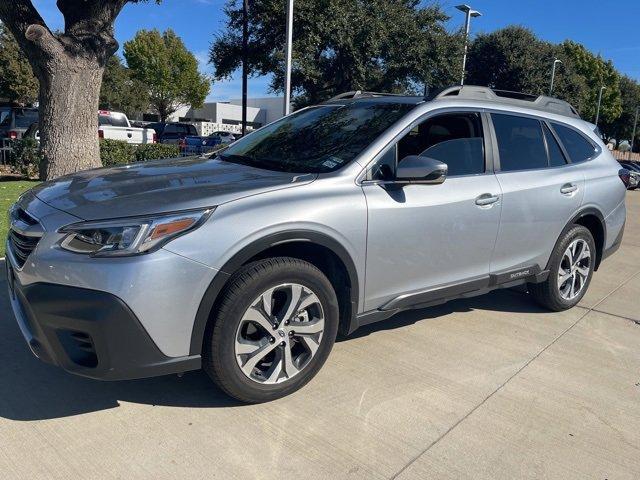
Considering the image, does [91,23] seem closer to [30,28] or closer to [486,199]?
[30,28]

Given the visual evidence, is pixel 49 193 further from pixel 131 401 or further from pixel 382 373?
pixel 382 373

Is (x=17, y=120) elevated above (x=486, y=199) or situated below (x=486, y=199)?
above

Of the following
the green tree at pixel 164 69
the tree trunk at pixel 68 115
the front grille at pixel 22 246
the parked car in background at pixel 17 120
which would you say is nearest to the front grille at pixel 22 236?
the front grille at pixel 22 246

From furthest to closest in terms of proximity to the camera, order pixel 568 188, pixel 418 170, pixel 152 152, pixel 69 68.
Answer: pixel 152 152, pixel 69 68, pixel 568 188, pixel 418 170

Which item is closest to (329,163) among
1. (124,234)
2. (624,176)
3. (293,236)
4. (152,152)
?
(293,236)

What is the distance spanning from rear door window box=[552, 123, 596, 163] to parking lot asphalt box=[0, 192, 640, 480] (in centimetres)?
165

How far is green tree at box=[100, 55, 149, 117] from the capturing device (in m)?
43.3

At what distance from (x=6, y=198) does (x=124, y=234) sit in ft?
24.1

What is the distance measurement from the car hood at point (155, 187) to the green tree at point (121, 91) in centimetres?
4254

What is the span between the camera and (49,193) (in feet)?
10.2

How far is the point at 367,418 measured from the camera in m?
2.93

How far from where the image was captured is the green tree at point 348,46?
17422 mm

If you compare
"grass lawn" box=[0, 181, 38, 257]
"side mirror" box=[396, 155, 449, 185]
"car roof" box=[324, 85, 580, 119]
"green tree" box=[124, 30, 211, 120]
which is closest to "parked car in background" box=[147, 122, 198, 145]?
"grass lawn" box=[0, 181, 38, 257]

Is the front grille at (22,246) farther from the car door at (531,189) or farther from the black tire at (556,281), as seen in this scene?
the black tire at (556,281)
